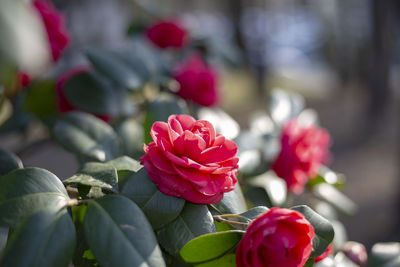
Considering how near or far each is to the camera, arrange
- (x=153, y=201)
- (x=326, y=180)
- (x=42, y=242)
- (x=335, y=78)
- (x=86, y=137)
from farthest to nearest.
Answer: (x=335, y=78), (x=326, y=180), (x=86, y=137), (x=153, y=201), (x=42, y=242)

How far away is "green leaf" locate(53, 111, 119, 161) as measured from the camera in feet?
2.71

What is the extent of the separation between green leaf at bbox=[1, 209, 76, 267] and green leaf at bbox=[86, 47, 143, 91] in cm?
60

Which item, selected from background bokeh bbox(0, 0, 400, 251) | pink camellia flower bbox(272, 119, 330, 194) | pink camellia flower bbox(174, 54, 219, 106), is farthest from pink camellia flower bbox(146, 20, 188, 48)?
pink camellia flower bbox(272, 119, 330, 194)

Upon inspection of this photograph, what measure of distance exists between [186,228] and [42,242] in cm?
19

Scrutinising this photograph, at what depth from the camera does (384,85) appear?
4.40 meters

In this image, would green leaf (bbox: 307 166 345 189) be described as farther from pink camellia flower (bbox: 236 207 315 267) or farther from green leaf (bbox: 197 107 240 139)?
pink camellia flower (bbox: 236 207 315 267)

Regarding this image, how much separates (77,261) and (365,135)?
4565mm

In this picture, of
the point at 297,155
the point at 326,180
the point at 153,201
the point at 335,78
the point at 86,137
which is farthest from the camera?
the point at 335,78

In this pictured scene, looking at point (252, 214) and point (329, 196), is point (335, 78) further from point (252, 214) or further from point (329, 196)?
point (252, 214)

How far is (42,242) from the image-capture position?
0.50 metres

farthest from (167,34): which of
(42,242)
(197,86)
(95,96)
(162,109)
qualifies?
(42,242)

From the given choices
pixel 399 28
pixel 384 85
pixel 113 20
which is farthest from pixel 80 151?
pixel 399 28

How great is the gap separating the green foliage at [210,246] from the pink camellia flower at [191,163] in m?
0.06

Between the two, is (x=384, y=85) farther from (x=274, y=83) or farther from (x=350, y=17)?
(x=274, y=83)
